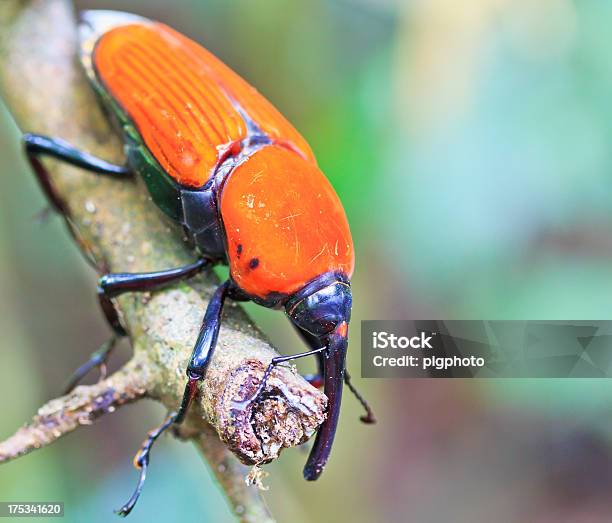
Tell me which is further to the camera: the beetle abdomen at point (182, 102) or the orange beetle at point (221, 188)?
the beetle abdomen at point (182, 102)

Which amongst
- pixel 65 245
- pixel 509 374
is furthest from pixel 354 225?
pixel 65 245

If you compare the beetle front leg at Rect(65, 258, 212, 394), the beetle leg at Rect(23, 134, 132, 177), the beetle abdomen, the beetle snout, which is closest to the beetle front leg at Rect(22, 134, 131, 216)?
the beetle leg at Rect(23, 134, 132, 177)

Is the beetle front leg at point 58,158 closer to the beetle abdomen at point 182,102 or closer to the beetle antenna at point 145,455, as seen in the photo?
the beetle abdomen at point 182,102

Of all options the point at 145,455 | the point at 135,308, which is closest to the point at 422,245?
the point at 135,308

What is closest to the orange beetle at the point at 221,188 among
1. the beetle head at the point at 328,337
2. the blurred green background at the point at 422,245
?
the beetle head at the point at 328,337

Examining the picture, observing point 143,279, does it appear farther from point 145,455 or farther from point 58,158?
point 58,158

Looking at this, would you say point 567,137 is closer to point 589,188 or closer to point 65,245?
point 589,188
